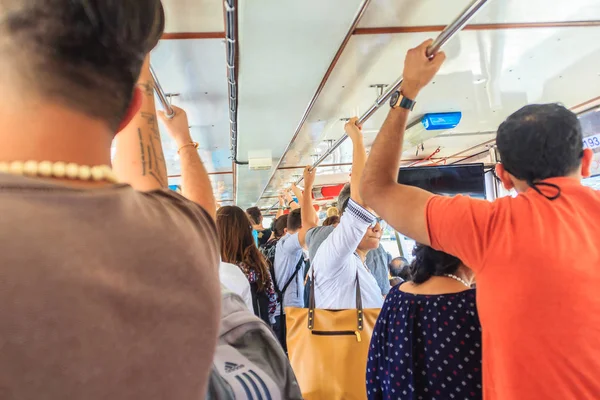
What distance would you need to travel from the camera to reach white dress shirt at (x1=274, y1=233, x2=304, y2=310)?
3.05 metres

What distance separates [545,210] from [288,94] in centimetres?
220

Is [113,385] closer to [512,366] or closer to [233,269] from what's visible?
[512,366]

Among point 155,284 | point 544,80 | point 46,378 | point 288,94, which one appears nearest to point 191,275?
point 155,284

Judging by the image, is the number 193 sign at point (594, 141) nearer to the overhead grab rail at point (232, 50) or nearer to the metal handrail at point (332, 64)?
the metal handrail at point (332, 64)

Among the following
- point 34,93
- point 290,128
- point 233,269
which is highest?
point 290,128

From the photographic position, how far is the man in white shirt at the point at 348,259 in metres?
1.73

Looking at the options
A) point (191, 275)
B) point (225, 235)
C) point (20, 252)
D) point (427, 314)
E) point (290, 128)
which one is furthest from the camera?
point (290, 128)

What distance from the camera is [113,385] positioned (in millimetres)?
364

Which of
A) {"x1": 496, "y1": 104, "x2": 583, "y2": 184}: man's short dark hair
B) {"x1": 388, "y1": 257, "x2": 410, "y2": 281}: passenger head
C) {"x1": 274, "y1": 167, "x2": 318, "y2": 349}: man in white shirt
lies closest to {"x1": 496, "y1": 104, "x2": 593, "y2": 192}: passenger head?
{"x1": 496, "y1": 104, "x2": 583, "y2": 184}: man's short dark hair

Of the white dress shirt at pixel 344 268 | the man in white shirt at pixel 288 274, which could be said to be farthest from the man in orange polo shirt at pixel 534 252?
the man in white shirt at pixel 288 274

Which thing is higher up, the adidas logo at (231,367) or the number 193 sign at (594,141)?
the number 193 sign at (594,141)

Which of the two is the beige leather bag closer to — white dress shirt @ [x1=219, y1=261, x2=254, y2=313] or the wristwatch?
white dress shirt @ [x1=219, y1=261, x2=254, y2=313]

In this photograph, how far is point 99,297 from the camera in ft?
1.18

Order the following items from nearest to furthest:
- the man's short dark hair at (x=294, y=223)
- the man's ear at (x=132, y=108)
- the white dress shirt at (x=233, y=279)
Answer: the man's ear at (x=132, y=108) → the white dress shirt at (x=233, y=279) → the man's short dark hair at (x=294, y=223)
